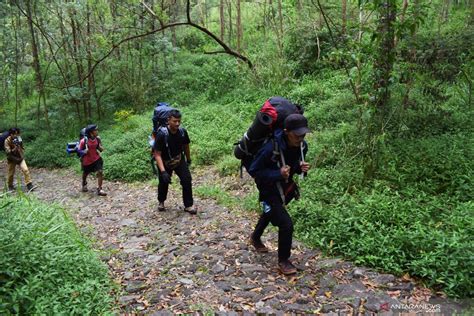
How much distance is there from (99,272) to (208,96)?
13.9 meters

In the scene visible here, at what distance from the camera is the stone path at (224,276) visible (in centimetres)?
403

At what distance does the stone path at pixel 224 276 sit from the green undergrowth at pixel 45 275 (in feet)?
1.09

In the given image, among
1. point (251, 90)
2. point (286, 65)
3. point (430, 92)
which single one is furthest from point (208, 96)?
point (430, 92)

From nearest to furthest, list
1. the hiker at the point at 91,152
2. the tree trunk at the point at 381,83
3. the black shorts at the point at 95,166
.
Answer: the tree trunk at the point at 381,83 → the hiker at the point at 91,152 → the black shorts at the point at 95,166

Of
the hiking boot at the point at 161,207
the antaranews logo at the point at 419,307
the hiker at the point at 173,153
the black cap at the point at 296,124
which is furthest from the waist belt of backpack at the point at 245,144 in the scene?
the hiking boot at the point at 161,207

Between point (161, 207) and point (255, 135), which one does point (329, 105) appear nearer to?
point (161, 207)

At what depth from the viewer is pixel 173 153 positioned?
723cm

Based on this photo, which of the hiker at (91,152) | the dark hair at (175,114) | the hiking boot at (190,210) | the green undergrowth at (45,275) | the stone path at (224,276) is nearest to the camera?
the green undergrowth at (45,275)

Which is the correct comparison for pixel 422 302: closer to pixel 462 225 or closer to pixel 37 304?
pixel 462 225

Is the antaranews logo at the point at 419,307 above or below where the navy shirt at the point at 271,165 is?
below

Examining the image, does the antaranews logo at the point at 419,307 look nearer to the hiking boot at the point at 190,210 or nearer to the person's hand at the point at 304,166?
the person's hand at the point at 304,166

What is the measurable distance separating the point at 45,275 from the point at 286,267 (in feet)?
8.90

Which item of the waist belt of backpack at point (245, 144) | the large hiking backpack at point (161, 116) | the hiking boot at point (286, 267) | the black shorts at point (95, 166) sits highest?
the large hiking backpack at point (161, 116)

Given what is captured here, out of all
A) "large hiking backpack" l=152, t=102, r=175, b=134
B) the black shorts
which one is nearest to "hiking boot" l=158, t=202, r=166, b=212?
"large hiking backpack" l=152, t=102, r=175, b=134
